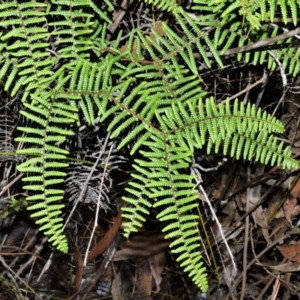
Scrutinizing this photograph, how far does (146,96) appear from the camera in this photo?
158 cm

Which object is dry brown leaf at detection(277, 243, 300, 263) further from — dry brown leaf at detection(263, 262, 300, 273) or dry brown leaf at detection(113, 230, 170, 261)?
dry brown leaf at detection(113, 230, 170, 261)

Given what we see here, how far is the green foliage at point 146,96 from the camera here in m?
1.54

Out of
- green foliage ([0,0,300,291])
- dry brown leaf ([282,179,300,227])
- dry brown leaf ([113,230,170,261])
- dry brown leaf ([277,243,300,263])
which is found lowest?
dry brown leaf ([113,230,170,261])

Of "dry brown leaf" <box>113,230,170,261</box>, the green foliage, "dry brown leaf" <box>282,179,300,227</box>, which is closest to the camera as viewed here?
the green foliage

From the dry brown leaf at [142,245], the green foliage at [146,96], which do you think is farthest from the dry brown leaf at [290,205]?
the green foliage at [146,96]

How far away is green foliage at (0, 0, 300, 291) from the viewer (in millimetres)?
1542

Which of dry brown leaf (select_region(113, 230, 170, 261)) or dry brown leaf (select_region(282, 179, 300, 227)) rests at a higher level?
dry brown leaf (select_region(282, 179, 300, 227))

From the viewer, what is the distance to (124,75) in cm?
164

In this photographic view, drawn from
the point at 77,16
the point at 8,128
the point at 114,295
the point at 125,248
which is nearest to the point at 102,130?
the point at 8,128

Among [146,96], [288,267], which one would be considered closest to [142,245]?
[288,267]

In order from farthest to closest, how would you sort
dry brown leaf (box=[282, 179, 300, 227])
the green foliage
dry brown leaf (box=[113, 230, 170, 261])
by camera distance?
dry brown leaf (box=[113, 230, 170, 261]), dry brown leaf (box=[282, 179, 300, 227]), the green foliage

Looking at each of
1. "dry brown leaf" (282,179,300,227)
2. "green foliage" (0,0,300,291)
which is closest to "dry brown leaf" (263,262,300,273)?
"dry brown leaf" (282,179,300,227)

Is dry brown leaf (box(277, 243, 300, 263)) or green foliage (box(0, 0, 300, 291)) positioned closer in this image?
green foliage (box(0, 0, 300, 291))

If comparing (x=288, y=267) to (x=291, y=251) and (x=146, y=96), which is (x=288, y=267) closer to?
(x=291, y=251)
